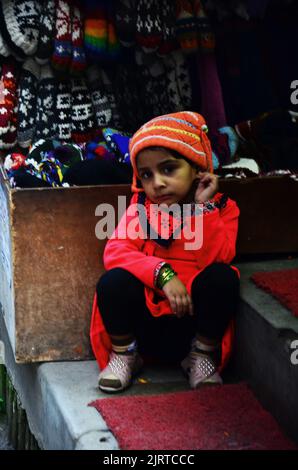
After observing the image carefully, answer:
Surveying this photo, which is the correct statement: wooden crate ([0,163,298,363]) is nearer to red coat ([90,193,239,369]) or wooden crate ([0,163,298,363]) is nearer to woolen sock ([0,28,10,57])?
red coat ([90,193,239,369])

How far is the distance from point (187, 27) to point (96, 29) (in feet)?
1.25

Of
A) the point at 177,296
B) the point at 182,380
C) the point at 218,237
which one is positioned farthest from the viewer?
the point at 182,380

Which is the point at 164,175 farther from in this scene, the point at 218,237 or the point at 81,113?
the point at 81,113

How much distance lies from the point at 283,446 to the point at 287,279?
0.71 m

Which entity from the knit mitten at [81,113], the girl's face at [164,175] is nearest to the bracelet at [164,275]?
the girl's face at [164,175]

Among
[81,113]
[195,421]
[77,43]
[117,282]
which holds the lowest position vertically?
[195,421]

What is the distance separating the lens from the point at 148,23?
3.57 m

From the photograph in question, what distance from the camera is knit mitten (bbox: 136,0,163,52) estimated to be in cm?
356

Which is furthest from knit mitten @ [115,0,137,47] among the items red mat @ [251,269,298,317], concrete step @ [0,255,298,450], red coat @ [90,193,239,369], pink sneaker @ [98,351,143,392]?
pink sneaker @ [98,351,143,392]

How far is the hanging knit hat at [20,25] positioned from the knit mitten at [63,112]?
0.68 feet

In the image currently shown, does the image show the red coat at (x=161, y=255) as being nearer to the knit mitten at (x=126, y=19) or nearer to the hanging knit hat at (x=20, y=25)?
the knit mitten at (x=126, y=19)

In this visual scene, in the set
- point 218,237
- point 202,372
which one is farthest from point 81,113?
point 202,372

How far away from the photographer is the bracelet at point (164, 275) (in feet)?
9.25

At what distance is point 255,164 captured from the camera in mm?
3424
